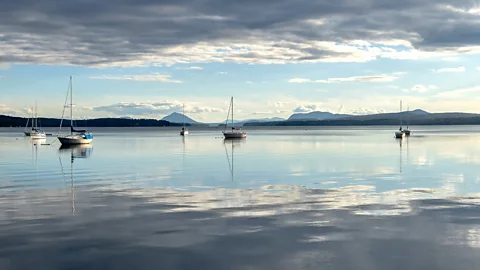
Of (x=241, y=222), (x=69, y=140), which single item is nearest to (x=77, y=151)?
(x=69, y=140)

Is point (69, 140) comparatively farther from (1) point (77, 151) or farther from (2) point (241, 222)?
(2) point (241, 222)

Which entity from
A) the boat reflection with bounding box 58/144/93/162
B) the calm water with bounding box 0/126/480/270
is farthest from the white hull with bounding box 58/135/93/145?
the calm water with bounding box 0/126/480/270

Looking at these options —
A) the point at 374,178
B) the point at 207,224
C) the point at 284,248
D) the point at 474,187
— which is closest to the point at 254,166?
the point at 374,178

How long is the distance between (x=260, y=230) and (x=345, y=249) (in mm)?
3054

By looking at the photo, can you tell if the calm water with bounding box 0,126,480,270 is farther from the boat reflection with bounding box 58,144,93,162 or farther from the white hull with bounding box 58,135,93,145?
the white hull with bounding box 58,135,93,145

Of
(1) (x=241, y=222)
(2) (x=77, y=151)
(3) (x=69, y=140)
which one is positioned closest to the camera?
(1) (x=241, y=222)

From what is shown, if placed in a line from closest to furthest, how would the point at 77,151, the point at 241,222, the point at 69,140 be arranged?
the point at 241,222
the point at 77,151
the point at 69,140

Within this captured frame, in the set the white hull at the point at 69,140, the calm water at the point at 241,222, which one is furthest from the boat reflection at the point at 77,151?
the calm water at the point at 241,222

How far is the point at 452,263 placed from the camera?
11.9 m

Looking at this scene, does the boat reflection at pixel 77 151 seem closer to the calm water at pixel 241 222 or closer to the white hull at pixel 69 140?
the white hull at pixel 69 140

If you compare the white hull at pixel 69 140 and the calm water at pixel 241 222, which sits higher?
the white hull at pixel 69 140

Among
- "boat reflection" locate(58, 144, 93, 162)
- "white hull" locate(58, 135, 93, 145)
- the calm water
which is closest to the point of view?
the calm water

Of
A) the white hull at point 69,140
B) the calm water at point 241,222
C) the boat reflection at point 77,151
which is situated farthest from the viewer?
the white hull at point 69,140

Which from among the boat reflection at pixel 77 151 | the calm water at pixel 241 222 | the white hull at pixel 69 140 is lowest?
the boat reflection at pixel 77 151
